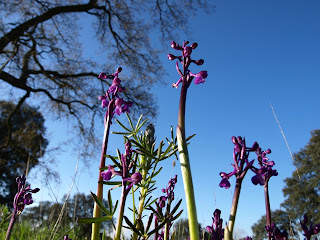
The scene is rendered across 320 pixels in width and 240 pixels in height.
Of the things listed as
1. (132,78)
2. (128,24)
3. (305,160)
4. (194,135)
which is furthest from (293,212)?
(194,135)

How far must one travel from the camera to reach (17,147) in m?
13.5

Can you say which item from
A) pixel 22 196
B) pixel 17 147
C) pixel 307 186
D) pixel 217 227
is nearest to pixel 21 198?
pixel 22 196

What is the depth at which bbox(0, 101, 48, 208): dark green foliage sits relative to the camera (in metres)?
14.5

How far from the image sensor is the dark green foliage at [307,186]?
22.9 m

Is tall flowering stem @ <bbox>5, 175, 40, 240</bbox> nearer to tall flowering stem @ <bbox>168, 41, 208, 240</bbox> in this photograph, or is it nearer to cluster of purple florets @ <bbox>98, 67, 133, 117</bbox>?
cluster of purple florets @ <bbox>98, 67, 133, 117</bbox>

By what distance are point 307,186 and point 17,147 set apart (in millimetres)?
23876

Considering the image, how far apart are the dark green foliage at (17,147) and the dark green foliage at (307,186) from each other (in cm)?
2036

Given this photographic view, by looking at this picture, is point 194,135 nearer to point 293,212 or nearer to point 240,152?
point 240,152

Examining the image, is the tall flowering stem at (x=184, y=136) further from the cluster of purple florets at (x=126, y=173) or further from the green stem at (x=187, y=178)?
the cluster of purple florets at (x=126, y=173)

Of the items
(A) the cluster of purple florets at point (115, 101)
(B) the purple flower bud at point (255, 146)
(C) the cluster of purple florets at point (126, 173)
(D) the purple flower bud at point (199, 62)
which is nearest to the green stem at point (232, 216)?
(B) the purple flower bud at point (255, 146)

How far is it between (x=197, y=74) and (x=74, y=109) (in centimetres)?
1418

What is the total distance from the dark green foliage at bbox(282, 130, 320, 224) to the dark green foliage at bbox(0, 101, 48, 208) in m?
20.4

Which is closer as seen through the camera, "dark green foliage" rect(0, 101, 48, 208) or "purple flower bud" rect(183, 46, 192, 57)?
"purple flower bud" rect(183, 46, 192, 57)

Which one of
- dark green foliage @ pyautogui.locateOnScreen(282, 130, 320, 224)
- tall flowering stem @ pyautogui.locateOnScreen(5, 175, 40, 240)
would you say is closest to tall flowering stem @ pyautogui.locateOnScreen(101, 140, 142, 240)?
tall flowering stem @ pyautogui.locateOnScreen(5, 175, 40, 240)
